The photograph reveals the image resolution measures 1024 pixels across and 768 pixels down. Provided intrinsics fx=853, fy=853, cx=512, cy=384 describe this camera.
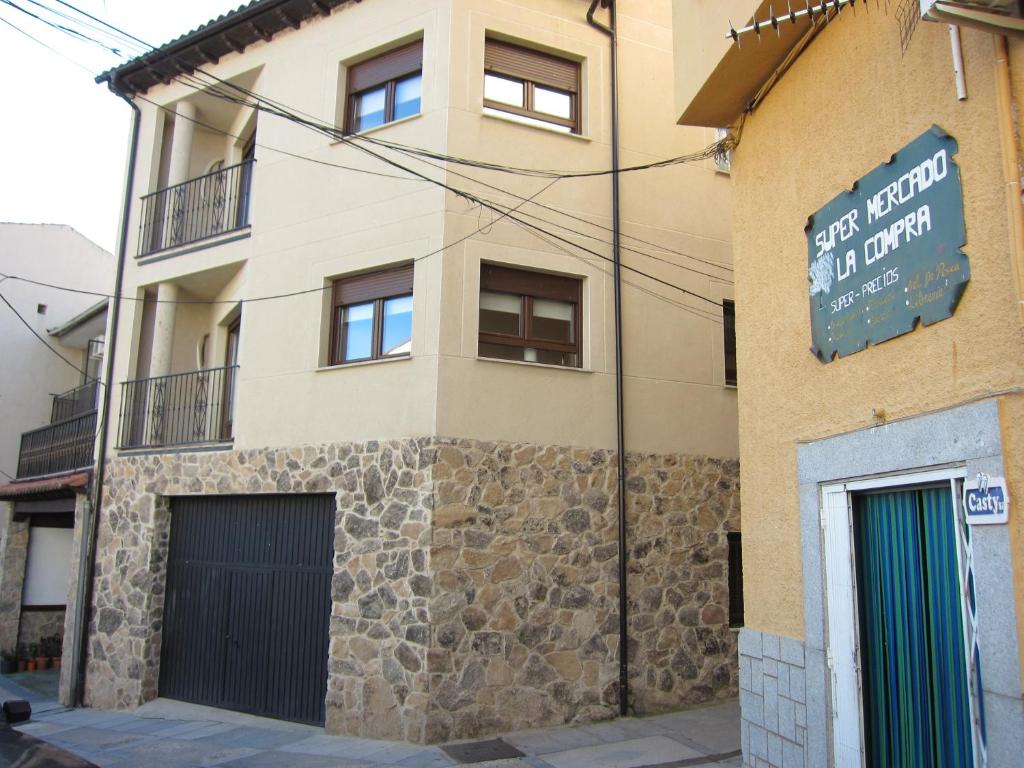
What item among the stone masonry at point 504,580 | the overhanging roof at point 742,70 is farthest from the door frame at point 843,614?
the stone masonry at point 504,580

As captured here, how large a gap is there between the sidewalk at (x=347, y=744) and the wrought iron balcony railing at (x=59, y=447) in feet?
14.9

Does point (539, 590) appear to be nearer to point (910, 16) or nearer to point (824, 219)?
point (824, 219)

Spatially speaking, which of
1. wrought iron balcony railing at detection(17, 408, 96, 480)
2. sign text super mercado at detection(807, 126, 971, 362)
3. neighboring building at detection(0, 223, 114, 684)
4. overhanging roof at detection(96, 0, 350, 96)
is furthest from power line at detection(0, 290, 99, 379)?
sign text super mercado at detection(807, 126, 971, 362)

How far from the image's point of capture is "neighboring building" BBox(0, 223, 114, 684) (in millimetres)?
14727

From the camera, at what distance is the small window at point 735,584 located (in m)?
10.3

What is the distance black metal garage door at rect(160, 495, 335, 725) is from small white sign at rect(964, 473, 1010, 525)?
6990 mm

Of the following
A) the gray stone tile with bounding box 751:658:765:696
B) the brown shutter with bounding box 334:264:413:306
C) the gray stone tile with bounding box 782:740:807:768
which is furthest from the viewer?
the brown shutter with bounding box 334:264:413:306

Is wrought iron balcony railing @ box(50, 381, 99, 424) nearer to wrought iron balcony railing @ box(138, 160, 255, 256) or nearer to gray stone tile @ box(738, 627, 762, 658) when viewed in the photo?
wrought iron balcony railing @ box(138, 160, 255, 256)

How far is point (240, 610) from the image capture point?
10.4m

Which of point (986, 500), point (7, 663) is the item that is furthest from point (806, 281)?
point (7, 663)

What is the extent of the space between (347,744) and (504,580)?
2.24 metres

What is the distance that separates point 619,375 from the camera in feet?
32.3

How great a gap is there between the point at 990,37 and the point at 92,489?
1180cm

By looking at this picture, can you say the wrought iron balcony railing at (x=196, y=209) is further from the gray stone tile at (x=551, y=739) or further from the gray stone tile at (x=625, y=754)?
the gray stone tile at (x=625, y=754)
